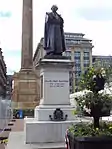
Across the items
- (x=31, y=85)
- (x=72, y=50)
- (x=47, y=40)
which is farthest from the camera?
(x=72, y=50)

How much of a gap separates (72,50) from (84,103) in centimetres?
10579

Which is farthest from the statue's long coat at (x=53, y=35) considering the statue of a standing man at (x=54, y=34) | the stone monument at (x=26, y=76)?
the stone monument at (x=26, y=76)

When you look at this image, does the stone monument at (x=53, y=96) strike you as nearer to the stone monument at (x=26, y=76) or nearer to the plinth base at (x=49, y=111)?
the plinth base at (x=49, y=111)

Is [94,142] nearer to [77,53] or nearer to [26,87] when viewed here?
[26,87]

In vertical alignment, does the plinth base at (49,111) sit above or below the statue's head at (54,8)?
below

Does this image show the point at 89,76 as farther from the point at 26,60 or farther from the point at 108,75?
the point at 26,60

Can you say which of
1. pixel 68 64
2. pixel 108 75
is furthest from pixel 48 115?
pixel 108 75

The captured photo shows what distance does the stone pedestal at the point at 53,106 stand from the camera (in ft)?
36.1

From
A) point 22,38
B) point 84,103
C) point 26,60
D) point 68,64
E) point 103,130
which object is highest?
point 22,38

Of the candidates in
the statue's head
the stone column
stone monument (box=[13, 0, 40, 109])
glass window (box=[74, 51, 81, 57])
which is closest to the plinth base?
the statue's head

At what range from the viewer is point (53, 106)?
11.9 meters

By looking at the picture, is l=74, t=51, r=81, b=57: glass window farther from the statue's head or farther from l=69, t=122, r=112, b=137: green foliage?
l=69, t=122, r=112, b=137: green foliage

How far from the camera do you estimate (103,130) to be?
6723 millimetres

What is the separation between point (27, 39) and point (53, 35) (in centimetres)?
2754
